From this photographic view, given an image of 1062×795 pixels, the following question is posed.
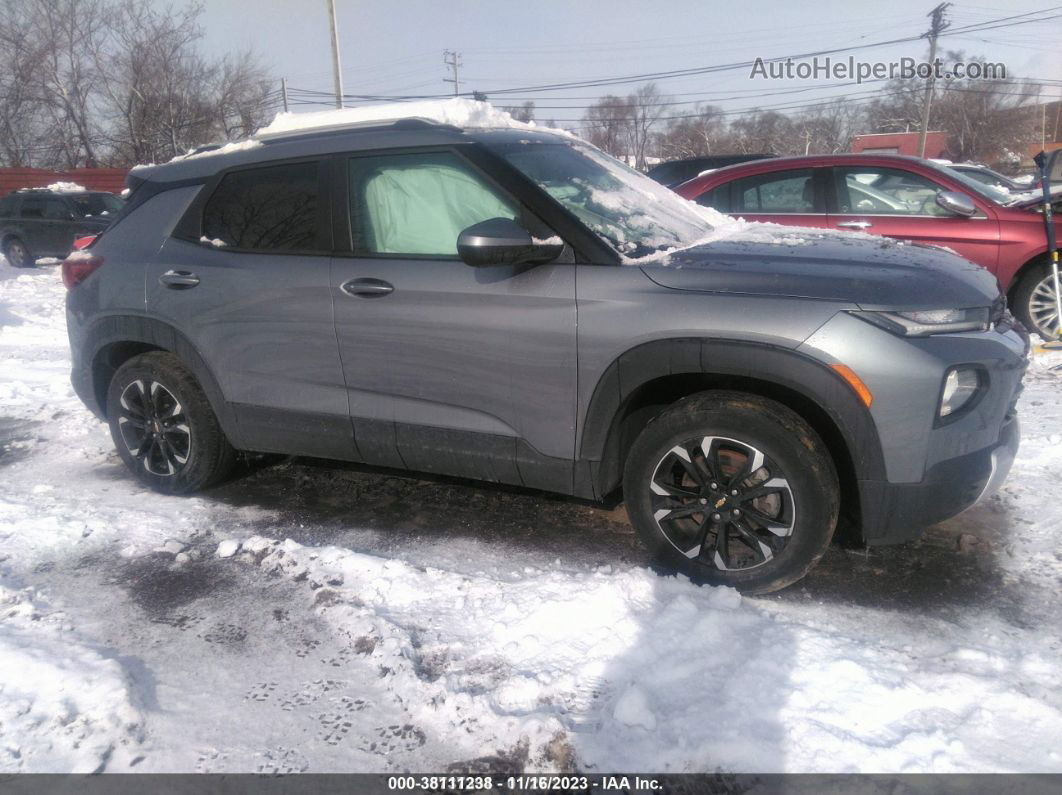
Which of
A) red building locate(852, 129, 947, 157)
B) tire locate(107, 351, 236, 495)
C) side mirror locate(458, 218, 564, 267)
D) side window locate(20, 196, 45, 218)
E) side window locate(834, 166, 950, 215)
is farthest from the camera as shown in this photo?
red building locate(852, 129, 947, 157)

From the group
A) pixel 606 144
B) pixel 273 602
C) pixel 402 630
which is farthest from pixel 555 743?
pixel 606 144

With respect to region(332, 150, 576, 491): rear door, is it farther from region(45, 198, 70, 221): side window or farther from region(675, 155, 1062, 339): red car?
region(45, 198, 70, 221): side window

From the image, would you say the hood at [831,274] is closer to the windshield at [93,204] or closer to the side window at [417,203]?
the side window at [417,203]

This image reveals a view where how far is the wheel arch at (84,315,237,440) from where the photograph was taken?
12.7 ft

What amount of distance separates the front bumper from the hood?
56 cm

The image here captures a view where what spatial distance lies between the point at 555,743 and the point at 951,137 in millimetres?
72502

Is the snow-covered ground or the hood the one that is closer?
the snow-covered ground

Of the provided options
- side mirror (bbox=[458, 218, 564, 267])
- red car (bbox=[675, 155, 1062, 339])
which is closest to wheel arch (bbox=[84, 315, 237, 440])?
side mirror (bbox=[458, 218, 564, 267])

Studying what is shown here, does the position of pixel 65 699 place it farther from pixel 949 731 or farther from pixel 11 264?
pixel 11 264

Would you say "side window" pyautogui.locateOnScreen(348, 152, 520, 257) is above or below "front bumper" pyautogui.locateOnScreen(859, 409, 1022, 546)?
above

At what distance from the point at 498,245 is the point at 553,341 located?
1.38 ft

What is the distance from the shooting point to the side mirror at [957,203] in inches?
242

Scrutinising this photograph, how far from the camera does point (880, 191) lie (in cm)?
657

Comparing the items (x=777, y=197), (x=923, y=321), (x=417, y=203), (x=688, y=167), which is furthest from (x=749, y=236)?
(x=688, y=167)
